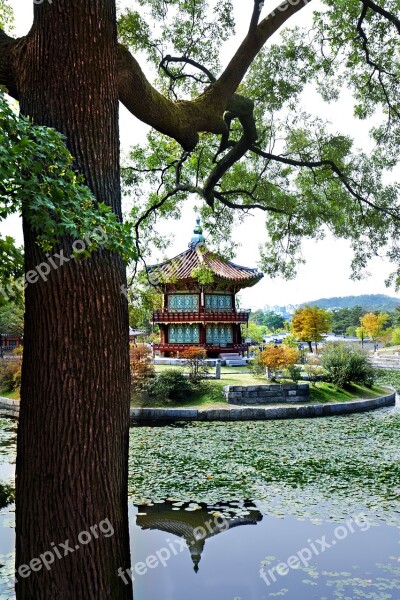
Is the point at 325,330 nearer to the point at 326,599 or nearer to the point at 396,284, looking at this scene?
the point at 396,284

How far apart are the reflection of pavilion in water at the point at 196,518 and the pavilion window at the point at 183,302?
16.9 metres

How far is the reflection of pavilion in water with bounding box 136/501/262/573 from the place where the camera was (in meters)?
4.89

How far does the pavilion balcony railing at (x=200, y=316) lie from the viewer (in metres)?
22.0

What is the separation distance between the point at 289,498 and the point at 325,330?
1141 inches

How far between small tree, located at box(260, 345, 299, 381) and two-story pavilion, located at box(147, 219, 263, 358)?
25.4ft

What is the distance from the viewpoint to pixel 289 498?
5.80 metres

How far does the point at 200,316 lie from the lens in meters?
22.0

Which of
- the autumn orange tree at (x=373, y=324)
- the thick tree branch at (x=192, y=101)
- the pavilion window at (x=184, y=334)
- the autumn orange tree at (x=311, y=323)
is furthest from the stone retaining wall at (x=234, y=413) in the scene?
the autumn orange tree at (x=373, y=324)

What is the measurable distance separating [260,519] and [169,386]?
7782mm

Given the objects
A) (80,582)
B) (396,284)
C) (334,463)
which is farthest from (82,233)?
(334,463)

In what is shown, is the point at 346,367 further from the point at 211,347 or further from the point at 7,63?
the point at 7,63
